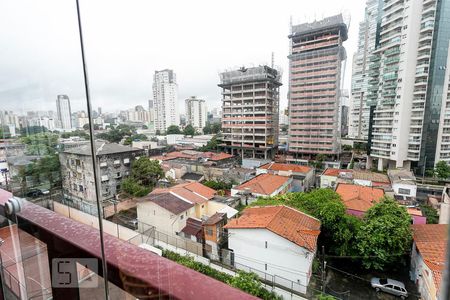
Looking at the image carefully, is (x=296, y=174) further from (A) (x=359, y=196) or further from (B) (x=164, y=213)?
(B) (x=164, y=213)

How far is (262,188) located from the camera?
24.0ft

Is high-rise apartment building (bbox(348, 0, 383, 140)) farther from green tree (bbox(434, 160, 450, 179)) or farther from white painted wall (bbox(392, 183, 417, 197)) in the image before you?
white painted wall (bbox(392, 183, 417, 197))

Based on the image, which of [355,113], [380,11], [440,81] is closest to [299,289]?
[440,81]

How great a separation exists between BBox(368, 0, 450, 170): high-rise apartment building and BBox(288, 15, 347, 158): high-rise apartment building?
7.21ft

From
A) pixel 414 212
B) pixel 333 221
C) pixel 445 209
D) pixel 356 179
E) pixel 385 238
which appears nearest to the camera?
pixel 385 238

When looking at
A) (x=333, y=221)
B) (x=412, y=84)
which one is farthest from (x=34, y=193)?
(x=412, y=84)

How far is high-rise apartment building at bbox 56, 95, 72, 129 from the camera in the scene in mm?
618

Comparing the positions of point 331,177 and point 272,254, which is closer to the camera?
point 272,254

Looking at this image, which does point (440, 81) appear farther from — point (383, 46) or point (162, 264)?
point (162, 264)

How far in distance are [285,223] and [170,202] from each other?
2.53m

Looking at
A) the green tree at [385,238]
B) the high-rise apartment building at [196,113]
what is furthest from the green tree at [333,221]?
the high-rise apartment building at [196,113]

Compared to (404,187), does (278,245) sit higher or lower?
higher

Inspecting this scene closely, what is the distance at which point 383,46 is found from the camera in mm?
12266

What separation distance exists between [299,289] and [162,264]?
393 centimetres
